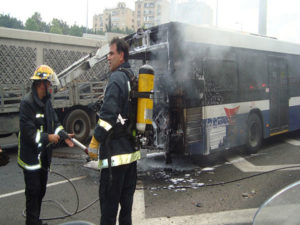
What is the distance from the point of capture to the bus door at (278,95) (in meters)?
8.25

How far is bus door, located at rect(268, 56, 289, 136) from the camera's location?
27.1ft

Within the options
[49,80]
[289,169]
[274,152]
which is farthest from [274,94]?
[49,80]

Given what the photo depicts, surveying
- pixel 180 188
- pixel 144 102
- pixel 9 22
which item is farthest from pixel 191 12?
pixel 9 22

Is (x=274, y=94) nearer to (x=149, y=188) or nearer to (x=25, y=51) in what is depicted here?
(x=149, y=188)

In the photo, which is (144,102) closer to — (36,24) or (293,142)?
(293,142)

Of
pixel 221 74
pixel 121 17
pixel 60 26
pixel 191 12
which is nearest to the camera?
pixel 221 74

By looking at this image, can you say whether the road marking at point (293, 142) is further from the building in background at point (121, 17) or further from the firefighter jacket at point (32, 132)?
the building in background at point (121, 17)

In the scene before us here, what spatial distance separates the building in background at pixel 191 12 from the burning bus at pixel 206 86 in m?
1.44

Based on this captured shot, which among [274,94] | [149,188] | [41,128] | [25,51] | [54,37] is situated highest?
[54,37]

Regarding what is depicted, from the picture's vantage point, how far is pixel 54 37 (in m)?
11.9

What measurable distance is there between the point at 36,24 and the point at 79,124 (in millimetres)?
80809

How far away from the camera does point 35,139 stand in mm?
3156

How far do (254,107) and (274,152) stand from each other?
4.38 feet

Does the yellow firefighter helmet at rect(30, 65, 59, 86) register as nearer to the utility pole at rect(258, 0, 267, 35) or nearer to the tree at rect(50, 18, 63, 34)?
the utility pole at rect(258, 0, 267, 35)
